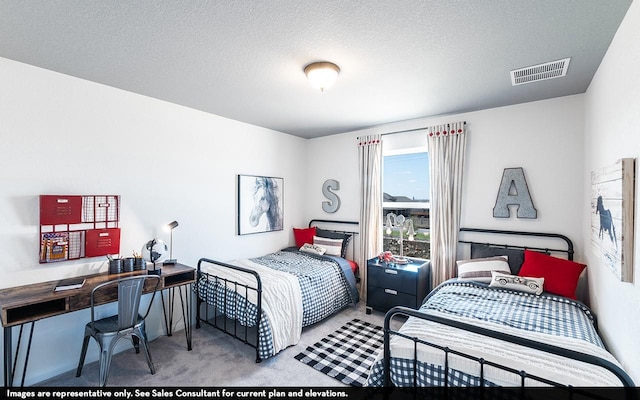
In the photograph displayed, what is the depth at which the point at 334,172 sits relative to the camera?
4582 millimetres

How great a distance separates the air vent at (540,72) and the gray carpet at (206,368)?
288 centimetres

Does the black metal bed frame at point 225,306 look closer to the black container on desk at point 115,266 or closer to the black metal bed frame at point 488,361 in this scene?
the black container on desk at point 115,266

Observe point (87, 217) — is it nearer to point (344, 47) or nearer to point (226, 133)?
point (226, 133)

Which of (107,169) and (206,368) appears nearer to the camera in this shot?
(206,368)

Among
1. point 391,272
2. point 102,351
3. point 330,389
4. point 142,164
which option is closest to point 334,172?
point 391,272

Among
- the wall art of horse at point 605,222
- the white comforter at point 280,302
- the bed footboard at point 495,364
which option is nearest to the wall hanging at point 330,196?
the white comforter at point 280,302

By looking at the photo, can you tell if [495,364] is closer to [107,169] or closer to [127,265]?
[127,265]

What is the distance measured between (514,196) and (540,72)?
4.29 feet

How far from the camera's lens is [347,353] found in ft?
8.95

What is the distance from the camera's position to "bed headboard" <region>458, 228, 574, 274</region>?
9.59ft

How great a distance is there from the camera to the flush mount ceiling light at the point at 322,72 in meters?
2.21

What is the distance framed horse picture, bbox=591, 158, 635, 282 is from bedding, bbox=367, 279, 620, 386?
1.59ft

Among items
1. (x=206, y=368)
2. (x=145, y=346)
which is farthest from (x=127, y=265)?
(x=206, y=368)

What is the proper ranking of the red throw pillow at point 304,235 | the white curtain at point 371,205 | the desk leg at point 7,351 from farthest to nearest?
the red throw pillow at point 304,235
the white curtain at point 371,205
the desk leg at point 7,351
